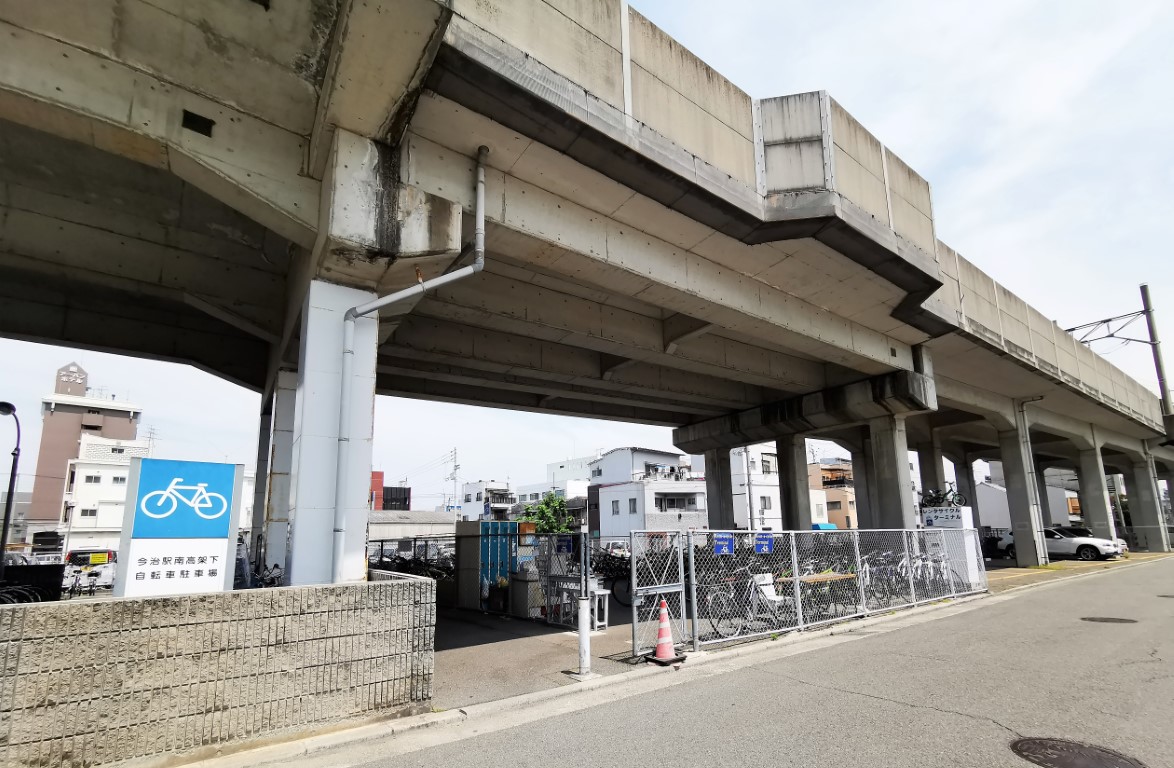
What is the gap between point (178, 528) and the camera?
18.3 ft

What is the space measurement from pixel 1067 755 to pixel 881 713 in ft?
4.79

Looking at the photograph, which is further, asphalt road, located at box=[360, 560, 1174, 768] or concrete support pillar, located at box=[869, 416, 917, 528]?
concrete support pillar, located at box=[869, 416, 917, 528]

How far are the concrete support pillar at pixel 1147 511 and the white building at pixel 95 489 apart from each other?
81518 mm

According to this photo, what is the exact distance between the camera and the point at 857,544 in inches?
471

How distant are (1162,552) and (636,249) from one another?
41895 mm

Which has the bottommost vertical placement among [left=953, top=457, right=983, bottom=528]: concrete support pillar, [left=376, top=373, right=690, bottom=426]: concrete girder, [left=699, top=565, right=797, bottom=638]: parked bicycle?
[left=699, top=565, right=797, bottom=638]: parked bicycle

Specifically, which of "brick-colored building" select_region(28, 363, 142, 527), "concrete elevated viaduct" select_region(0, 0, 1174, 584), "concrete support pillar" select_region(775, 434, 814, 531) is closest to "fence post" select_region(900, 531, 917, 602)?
"concrete elevated viaduct" select_region(0, 0, 1174, 584)

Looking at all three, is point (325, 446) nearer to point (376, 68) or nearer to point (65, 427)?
point (376, 68)

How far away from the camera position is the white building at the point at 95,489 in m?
61.9

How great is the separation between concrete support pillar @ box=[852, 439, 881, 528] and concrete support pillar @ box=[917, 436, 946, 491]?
17.4ft

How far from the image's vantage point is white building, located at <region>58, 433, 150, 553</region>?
2436 inches

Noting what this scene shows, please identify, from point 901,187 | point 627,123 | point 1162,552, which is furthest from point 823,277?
point 1162,552

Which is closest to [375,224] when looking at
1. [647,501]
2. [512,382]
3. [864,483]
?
[512,382]

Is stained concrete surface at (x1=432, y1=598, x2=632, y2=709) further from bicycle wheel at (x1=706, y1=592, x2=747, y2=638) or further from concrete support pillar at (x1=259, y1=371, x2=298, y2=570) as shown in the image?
concrete support pillar at (x1=259, y1=371, x2=298, y2=570)
